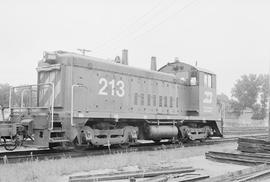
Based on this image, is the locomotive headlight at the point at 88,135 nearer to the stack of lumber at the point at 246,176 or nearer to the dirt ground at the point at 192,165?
the dirt ground at the point at 192,165

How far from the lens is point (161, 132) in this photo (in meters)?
14.0

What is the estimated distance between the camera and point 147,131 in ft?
45.0

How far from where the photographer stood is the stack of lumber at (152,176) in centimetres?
627

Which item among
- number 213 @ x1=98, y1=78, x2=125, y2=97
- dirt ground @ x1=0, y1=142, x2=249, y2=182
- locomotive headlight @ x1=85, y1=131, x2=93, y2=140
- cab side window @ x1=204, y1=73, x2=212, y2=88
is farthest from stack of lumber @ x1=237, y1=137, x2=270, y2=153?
cab side window @ x1=204, y1=73, x2=212, y2=88

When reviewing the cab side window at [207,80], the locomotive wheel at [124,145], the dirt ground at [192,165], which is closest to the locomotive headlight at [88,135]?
the locomotive wheel at [124,145]

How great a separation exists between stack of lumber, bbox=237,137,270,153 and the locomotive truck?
12.2 ft

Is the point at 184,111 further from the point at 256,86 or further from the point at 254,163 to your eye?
the point at 256,86

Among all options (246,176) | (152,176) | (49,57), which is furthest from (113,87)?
(246,176)

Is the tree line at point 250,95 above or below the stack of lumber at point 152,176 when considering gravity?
above

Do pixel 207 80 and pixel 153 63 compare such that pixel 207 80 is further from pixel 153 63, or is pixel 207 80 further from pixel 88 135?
pixel 88 135

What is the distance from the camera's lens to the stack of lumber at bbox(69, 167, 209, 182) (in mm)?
6272

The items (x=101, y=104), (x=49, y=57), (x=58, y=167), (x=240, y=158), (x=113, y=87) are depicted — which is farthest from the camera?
(x=113, y=87)

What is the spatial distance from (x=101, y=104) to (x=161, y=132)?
3.16m

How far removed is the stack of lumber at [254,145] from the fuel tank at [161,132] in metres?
3.58
